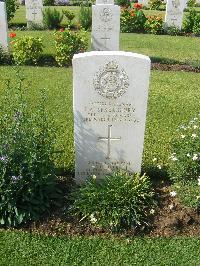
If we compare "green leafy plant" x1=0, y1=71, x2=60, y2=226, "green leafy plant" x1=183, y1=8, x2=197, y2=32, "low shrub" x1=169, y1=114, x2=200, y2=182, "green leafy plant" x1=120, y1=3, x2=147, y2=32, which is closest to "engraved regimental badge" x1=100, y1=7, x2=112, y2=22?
"green leafy plant" x1=120, y1=3, x2=147, y2=32

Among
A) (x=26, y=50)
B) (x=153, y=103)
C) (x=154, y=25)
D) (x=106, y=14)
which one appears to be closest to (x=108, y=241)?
(x=153, y=103)

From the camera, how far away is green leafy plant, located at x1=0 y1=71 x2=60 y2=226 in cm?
453

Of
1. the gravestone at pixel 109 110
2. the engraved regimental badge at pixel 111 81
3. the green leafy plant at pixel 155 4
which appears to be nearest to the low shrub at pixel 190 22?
the green leafy plant at pixel 155 4

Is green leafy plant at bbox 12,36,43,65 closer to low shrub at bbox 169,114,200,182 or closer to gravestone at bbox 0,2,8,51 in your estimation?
gravestone at bbox 0,2,8,51

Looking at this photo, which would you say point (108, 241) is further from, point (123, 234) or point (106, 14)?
point (106, 14)

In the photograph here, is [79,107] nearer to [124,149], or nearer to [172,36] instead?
[124,149]

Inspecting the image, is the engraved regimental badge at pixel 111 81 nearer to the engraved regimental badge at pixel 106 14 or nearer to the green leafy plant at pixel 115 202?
the green leafy plant at pixel 115 202

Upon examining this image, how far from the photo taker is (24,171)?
461cm

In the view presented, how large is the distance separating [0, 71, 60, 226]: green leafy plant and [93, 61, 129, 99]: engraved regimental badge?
642mm

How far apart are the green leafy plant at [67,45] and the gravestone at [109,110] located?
5952mm

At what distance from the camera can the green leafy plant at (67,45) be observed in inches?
424

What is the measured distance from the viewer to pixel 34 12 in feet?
51.5

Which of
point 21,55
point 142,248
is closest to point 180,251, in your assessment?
point 142,248

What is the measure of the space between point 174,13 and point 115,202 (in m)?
11.8
